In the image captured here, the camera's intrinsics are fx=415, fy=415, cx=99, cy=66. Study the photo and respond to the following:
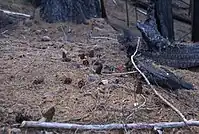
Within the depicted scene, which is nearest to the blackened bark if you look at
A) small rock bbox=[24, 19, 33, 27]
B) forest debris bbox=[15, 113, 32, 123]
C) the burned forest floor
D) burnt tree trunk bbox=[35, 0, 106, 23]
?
the burned forest floor

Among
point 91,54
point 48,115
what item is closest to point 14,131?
point 48,115

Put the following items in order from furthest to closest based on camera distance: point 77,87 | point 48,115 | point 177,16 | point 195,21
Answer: point 177,16 → point 195,21 → point 77,87 → point 48,115

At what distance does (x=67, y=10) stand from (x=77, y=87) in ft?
8.22

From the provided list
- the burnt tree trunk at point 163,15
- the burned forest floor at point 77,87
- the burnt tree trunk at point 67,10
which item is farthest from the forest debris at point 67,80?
the burnt tree trunk at point 67,10

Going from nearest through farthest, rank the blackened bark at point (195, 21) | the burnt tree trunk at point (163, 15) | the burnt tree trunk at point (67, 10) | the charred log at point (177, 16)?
the burnt tree trunk at point (163, 15), the blackened bark at point (195, 21), the burnt tree trunk at point (67, 10), the charred log at point (177, 16)

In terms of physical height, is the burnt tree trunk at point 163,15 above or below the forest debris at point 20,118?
above

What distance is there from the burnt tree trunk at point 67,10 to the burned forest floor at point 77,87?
31.9 inches

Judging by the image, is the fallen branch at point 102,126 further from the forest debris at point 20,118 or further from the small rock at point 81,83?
the small rock at point 81,83

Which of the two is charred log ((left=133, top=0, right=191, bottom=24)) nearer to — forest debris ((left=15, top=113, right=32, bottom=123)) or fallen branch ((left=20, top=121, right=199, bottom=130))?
fallen branch ((left=20, top=121, right=199, bottom=130))

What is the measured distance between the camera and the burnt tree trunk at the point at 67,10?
221 inches

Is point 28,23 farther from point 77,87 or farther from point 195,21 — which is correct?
point 77,87

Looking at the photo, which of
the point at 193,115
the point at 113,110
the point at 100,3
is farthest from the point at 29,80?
the point at 100,3

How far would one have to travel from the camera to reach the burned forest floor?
297 cm

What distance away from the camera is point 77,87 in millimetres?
3377
